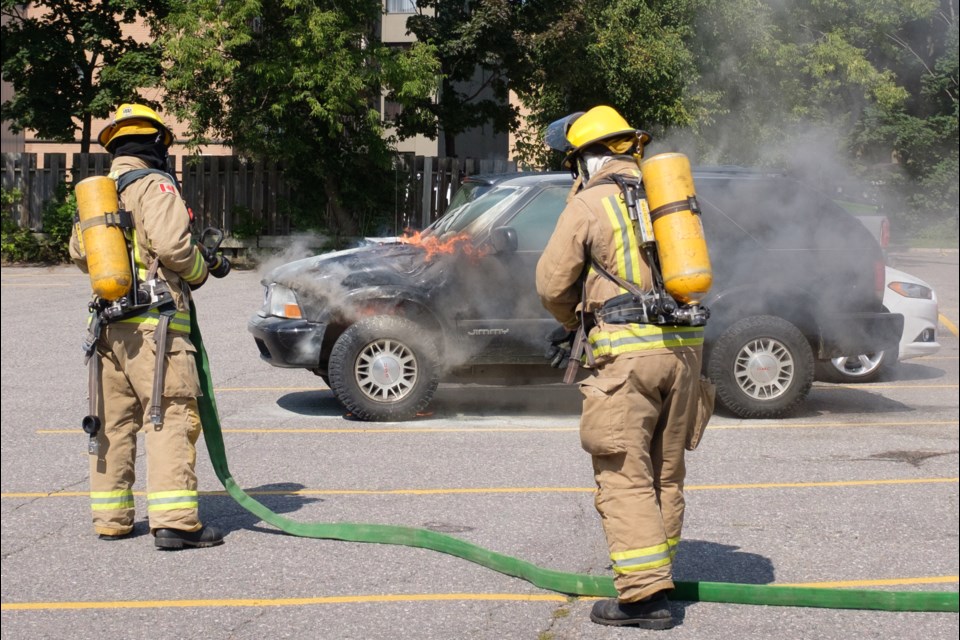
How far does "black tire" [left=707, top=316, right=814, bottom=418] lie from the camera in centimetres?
862

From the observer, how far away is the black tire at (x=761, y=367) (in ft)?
28.3

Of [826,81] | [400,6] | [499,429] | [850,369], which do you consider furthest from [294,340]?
[400,6]

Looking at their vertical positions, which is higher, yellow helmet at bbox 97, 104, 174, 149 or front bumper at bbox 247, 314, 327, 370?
yellow helmet at bbox 97, 104, 174, 149

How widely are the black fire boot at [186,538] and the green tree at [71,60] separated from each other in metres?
15.6

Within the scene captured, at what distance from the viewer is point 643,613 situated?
4.53 meters

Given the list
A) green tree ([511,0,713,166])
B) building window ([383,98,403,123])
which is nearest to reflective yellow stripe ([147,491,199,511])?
green tree ([511,0,713,166])

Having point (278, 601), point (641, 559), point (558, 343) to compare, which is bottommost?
point (278, 601)

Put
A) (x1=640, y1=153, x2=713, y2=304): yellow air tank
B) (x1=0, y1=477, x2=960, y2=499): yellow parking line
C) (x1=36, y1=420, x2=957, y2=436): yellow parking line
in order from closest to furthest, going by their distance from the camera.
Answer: (x1=640, y1=153, x2=713, y2=304): yellow air tank
(x1=0, y1=477, x2=960, y2=499): yellow parking line
(x1=36, y1=420, x2=957, y2=436): yellow parking line

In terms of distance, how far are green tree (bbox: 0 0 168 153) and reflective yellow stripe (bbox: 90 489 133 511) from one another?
15.3 m

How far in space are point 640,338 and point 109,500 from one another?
2.77 meters

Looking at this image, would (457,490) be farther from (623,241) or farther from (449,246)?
(623,241)

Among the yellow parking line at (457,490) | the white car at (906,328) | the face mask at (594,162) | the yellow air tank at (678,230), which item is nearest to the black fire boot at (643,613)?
the yellow air tank at (678,230)

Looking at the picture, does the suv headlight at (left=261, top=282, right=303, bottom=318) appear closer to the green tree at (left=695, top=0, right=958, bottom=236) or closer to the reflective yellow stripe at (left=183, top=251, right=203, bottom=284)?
the reflective yellow stripe at (left=183, top=251, right=203, bottom=284)

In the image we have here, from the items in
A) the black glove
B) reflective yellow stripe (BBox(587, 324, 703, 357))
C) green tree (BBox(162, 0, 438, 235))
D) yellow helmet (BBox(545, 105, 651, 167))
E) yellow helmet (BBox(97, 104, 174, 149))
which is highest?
green tree (BBox(162, 0, 438, 235))
